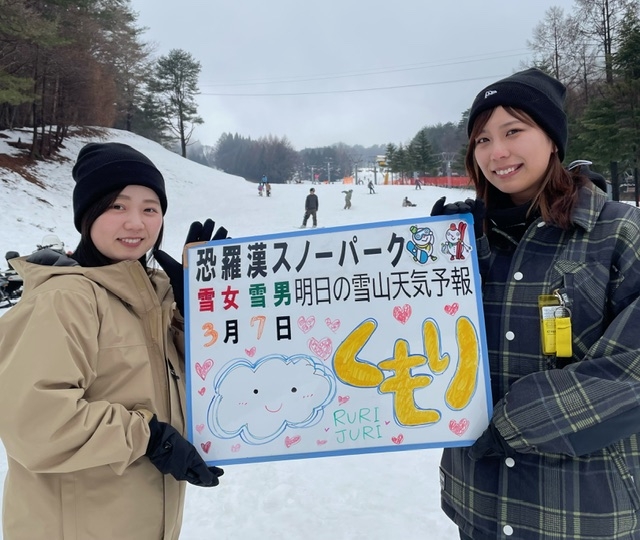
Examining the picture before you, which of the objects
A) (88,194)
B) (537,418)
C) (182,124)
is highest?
(182,124)

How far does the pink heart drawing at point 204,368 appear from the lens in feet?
5.94

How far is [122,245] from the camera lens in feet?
5.82

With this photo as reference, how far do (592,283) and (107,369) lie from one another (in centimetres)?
161

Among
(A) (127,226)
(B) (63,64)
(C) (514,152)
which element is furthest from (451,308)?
(B) (63,64)

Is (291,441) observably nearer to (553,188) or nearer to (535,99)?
(553,188)

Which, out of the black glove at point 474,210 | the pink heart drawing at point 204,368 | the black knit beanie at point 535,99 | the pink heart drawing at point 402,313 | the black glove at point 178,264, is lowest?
the pink heart drawing at point 204,368

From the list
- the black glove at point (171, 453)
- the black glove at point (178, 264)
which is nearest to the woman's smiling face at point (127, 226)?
the black glove at point (178, 264)

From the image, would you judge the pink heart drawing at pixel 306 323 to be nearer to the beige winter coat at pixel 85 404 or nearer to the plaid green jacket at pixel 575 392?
the beige winter coat at pixel 85 404

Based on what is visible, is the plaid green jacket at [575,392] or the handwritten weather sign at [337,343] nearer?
the plaid green jacket at [575,392]

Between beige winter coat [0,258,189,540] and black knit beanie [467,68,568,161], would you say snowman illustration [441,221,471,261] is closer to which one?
black knit beanie [467,68,568,161]

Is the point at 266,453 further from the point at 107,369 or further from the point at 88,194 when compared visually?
the point at 88,194

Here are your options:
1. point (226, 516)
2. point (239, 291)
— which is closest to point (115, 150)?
point (239, 291)

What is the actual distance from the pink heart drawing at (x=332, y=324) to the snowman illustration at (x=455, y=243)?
496mm

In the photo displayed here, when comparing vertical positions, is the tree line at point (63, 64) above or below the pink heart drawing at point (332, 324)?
above
